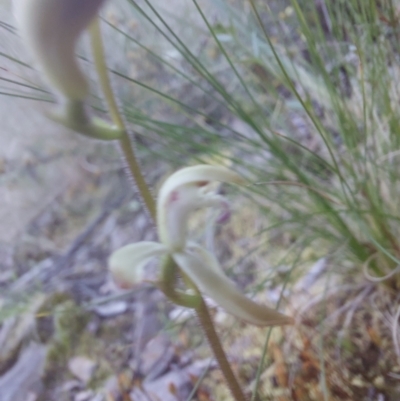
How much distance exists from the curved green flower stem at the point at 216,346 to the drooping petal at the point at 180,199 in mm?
56

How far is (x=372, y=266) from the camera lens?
0.54 meters

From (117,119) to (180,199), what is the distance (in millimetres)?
75

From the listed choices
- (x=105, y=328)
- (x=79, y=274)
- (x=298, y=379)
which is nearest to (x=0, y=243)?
(x=79, y=274)

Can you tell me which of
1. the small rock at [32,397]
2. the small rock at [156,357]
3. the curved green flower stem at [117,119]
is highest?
the curved green flower stem at [117,119]

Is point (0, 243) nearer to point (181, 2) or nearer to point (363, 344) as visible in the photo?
point (181, 2)

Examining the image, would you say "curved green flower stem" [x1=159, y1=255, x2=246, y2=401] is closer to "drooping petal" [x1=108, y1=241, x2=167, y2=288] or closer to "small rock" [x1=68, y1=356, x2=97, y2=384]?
"drooping petal" [x1=108, y1=241, x2=167, y2=288]

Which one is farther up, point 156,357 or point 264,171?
point 264,171

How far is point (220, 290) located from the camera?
0.31 metres

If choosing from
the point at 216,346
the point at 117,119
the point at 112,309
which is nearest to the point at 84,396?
the point at 112,309

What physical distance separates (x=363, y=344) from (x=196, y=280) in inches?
12.5

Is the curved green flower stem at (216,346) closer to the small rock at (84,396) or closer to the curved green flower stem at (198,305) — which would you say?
the curved green flower stem at (198,305)

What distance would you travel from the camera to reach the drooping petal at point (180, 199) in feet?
1.02

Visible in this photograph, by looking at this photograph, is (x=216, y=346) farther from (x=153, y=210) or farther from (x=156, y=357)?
(x=156, y=357)

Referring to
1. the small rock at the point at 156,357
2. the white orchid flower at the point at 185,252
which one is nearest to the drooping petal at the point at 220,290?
the white orchid flower at the point at 185,252
